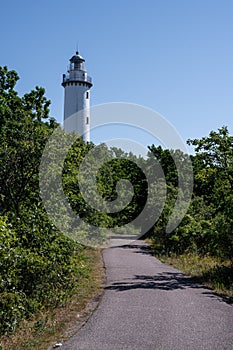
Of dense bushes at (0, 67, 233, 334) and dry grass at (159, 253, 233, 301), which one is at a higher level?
dense bushes at (0, 67, 233, 334)

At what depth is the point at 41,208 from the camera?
10695 mm

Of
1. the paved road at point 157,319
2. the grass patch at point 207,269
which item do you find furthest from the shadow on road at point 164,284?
the grass patch at point 207,269

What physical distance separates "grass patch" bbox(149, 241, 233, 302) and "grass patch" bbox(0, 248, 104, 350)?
150 inches

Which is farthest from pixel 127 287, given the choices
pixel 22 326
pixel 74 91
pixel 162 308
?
pixel 74 91

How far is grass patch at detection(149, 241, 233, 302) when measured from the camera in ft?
A: 41.4

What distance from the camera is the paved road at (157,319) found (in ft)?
23.0

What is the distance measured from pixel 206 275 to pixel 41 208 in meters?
7.30

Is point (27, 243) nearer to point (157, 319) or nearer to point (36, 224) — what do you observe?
point (36, 224)

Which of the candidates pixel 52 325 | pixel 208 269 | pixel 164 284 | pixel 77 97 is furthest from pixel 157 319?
pixel 77 97

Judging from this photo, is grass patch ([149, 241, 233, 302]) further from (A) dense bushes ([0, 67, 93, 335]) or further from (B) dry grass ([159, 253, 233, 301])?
(A) dense bushes ([0, 67, 93, 335])

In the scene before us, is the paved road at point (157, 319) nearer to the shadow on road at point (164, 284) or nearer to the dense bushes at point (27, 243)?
the shadow on road at point (164, 284)

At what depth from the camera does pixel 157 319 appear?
8602 mm

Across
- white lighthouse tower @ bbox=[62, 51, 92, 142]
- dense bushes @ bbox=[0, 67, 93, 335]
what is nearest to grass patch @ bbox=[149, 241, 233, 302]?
dense bushes @ bbox=[0, 67, 93, 335]

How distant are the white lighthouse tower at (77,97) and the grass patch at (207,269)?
917 inches
